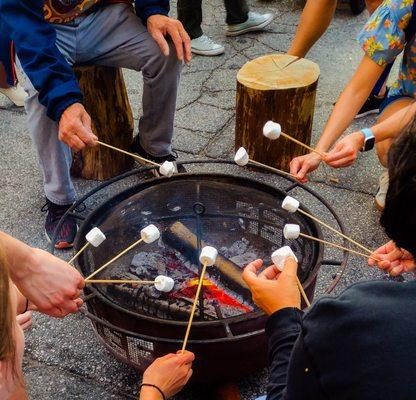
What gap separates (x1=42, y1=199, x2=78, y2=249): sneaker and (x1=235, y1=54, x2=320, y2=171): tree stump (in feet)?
3.93

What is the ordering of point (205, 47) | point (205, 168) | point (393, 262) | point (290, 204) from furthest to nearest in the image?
point (205, 47) → point (205, 168) → point (290, 204) → point (393, 262)

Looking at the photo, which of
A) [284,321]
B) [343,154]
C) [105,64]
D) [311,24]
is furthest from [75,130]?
[311,24]

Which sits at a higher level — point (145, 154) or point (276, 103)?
point (276, 103)

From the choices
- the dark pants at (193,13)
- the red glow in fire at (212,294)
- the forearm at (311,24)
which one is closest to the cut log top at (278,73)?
the forearm at (311,24)

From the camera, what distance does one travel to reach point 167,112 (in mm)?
3209

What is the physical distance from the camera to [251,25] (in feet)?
17.3

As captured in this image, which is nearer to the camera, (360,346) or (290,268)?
(360,346)

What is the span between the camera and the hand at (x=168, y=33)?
9.66ft

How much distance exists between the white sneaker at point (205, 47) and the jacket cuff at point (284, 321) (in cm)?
378

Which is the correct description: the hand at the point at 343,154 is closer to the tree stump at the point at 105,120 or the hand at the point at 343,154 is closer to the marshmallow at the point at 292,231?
the marshmallow at the point at 292,231

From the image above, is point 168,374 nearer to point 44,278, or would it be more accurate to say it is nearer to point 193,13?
point 44,278

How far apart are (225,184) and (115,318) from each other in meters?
0.78

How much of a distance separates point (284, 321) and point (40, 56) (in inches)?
71.0

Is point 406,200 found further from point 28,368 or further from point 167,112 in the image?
point 167,112
